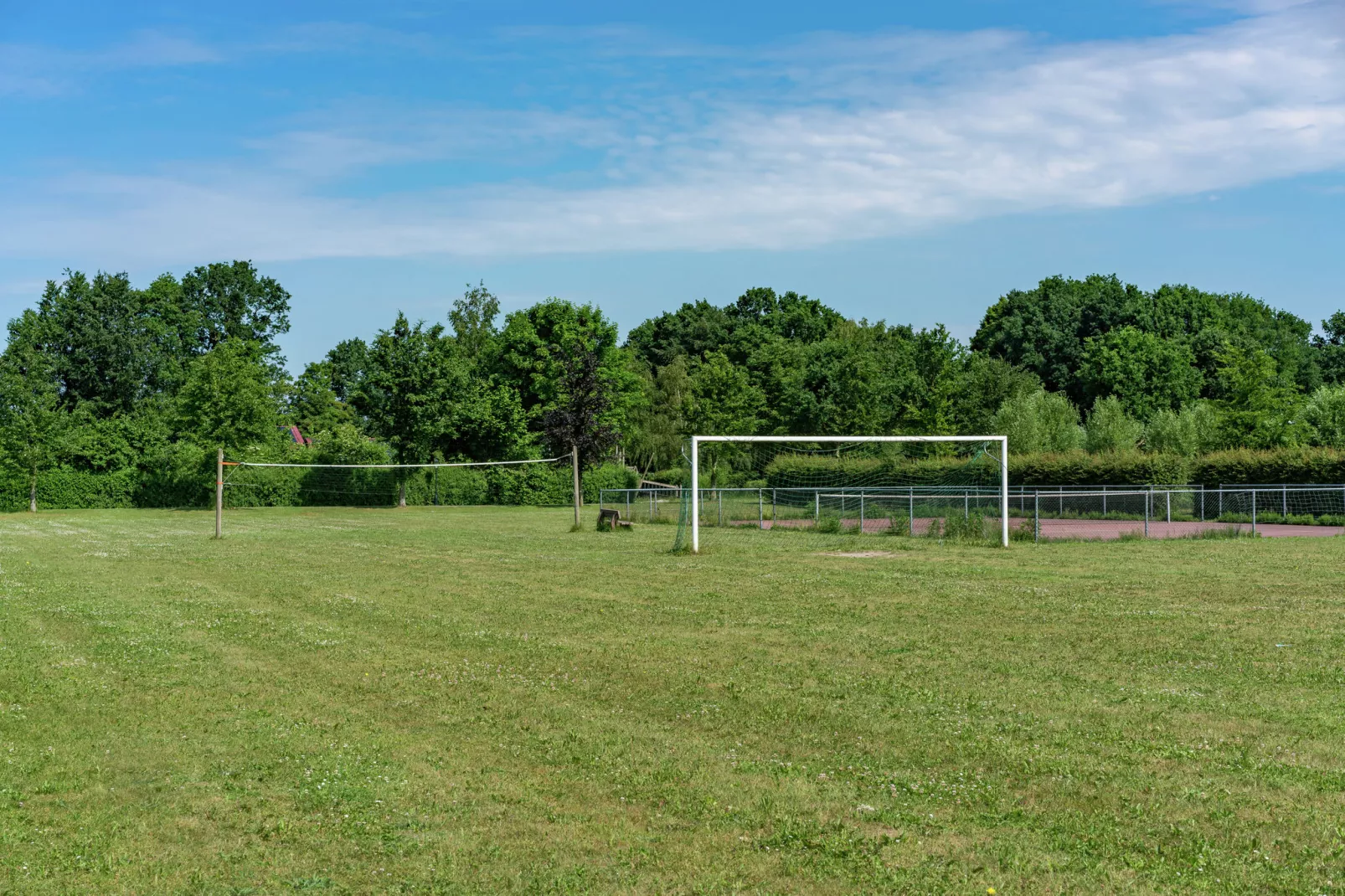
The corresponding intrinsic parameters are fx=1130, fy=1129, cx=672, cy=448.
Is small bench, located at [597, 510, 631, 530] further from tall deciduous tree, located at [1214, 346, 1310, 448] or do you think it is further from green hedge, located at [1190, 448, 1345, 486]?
tall deciduous tree, located at [1214, 346, 1310, 448]

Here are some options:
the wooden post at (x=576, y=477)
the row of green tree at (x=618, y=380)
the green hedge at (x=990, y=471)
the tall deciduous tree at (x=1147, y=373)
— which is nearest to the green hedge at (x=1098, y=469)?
the green hedge at (x=990, y=471)

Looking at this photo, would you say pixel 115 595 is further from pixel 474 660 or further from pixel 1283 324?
pixel 1283 324

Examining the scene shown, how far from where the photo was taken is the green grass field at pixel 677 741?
5.62 m

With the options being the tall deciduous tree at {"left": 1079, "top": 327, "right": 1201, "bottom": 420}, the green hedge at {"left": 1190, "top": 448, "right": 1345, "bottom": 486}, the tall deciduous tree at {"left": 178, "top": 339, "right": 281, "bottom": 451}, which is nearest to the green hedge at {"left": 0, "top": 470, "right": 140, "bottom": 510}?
the tall deciduous tree at {"left": 178, "top": 339, "right": 281, "bottom": 451}

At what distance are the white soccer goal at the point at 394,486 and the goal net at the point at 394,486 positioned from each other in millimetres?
41

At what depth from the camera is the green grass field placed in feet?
18.4

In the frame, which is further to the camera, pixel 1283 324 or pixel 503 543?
pixel 1283 324

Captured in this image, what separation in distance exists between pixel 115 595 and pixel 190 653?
259 inches

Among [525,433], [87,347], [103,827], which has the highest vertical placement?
[87,347]

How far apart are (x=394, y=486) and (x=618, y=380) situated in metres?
18.8

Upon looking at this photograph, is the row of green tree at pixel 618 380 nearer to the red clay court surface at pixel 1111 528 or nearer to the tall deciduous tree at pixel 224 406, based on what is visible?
the tall deciduous tree at pixel 224 406

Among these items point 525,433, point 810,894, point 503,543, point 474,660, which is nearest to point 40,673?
point 474,660

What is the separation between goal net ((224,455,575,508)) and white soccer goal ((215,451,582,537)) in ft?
0.14

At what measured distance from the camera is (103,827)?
20.4 feet
